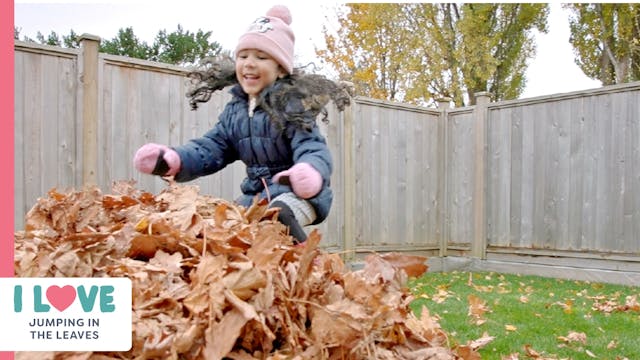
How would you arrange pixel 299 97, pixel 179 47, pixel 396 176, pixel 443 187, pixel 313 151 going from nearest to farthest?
pixel 313 151 → pixel 299 97 → pixel 179 47 → pixel 396 176 → pixel 443 187

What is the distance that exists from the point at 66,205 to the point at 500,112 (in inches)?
192

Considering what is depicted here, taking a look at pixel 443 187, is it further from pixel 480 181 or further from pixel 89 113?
pixel 89 113

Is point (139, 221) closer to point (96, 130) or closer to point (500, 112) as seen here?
point (96, 130)

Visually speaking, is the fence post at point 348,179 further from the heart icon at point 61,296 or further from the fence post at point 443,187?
the heart icon at point 61,296

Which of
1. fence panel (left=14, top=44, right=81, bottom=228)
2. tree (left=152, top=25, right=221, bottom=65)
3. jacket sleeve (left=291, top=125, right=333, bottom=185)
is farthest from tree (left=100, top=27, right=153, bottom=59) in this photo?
jacket sleeve (left=291, top=125, right=333, bottom=185)

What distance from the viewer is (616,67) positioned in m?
9.34

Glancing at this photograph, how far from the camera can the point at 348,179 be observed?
15.6ft

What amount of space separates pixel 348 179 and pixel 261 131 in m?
3.14

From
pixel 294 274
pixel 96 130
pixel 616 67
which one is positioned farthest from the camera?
pixel 616 67

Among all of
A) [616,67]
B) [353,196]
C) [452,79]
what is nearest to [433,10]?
[452,79]

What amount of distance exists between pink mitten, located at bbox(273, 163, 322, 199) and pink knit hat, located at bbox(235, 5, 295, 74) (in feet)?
1.55

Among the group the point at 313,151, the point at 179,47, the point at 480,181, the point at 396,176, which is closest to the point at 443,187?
the point at 480,181

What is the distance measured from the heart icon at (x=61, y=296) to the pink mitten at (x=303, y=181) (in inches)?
26.0

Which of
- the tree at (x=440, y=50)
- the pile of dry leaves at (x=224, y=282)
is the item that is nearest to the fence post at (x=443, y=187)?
the tree at (x=440, y=50)
